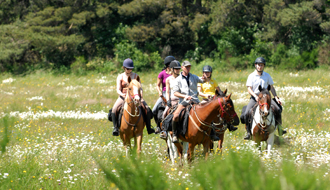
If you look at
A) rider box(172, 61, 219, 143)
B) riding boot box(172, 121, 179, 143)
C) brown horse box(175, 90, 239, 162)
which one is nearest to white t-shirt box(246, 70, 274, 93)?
rider box(172, 61, 219, 143)

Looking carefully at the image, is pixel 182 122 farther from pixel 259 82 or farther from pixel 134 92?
pixel 259 82

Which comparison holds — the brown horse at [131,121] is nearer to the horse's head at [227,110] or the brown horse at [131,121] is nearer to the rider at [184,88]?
the rider at [184,88]

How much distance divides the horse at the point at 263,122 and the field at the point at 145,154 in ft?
2.07

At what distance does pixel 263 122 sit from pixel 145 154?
7.01m

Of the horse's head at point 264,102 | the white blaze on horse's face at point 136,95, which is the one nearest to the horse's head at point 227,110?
the horse's head at point 264,102

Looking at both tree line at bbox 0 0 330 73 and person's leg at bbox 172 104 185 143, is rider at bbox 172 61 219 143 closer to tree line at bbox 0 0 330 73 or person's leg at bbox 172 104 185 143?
person's leg at bbox 172 104 185 143

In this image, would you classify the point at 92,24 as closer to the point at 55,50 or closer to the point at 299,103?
the point at 55,50

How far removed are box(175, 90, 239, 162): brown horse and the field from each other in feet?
1.79

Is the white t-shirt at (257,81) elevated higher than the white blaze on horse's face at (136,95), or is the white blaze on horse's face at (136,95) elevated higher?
the white t-shirt at (257,81)

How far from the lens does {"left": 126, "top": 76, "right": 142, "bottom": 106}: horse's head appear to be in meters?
8.12

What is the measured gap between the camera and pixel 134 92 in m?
8.29

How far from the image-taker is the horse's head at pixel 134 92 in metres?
8.12

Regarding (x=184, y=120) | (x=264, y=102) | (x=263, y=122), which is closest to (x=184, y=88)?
(x=184, y=120)

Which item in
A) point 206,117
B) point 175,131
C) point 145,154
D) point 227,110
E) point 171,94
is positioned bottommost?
point 175,131
